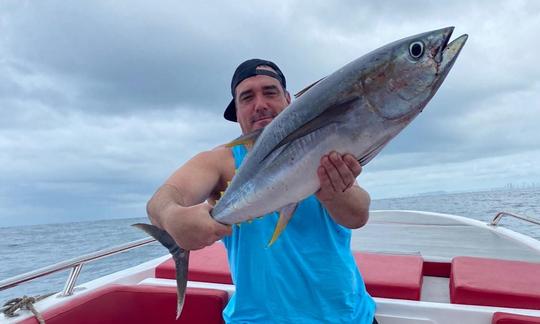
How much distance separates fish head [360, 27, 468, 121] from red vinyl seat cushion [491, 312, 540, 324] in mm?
1956

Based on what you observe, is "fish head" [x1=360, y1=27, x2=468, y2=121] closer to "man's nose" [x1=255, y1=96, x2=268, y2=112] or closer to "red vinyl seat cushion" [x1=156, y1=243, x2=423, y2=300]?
"man's nose" [x1=255, y1=96, x2=268, y2=112]

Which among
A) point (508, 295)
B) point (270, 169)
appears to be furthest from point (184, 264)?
point (508, 295)

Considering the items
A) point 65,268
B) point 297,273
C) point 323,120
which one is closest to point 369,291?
point 297,273

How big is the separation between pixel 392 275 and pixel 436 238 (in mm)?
3162

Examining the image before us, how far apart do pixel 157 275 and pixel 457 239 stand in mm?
4539

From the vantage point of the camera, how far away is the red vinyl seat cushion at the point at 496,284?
2818 millimetres

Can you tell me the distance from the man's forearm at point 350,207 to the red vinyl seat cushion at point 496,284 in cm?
143

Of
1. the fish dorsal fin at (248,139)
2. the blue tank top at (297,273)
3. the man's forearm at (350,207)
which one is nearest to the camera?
the fish dorsal fin at (248,139)

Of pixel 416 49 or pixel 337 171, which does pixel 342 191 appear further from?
pixel 416 49

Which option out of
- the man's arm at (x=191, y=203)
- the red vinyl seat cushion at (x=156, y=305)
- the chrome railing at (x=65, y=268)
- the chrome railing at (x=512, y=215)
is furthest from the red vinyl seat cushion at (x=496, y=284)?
the chrome railing at (x=65, y=268)

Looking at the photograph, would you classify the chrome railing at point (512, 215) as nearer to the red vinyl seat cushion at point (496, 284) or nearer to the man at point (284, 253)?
the red vinyl seat cushion at point (496, 284)

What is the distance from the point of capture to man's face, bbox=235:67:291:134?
2.41 meters

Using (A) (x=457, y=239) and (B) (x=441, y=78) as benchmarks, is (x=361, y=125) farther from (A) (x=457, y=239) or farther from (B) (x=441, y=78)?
(A) (x=457, y=239)

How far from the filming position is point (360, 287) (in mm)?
2482
